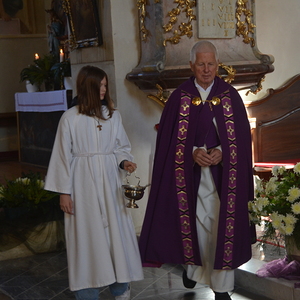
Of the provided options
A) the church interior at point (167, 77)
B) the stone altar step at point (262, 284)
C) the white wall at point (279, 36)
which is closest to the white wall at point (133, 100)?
the church interior at point (167, 77)

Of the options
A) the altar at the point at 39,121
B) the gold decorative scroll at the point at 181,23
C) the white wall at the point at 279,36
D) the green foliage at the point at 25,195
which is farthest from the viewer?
the altar at the point at 39,121

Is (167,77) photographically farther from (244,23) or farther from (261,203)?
(261,203)

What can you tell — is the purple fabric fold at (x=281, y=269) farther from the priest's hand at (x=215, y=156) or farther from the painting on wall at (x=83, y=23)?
the painting on wall at (x=83, y=23)

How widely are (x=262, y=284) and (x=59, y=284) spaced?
1.66 meters

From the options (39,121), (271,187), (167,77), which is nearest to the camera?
(271,187)

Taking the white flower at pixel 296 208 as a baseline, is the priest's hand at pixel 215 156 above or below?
above

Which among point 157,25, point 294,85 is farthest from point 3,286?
point 294,85

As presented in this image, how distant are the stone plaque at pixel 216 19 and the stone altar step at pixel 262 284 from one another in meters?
2.21

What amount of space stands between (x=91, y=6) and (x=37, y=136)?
3.98 metres

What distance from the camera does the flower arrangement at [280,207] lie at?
3.97 meters

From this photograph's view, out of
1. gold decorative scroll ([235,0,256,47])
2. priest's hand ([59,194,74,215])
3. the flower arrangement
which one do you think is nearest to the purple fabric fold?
the flower arrangement

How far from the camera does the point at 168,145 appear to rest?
4.14 metres

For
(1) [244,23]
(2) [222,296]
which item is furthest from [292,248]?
(1) [244,23]

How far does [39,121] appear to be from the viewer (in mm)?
9117
